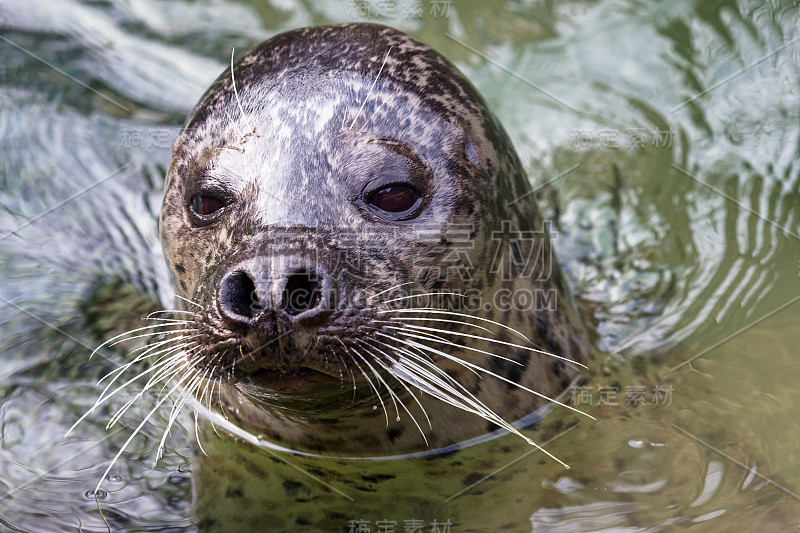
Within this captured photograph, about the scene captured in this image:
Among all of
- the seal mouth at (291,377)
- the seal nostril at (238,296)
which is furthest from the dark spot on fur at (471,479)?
the seal nostril at (238,296)

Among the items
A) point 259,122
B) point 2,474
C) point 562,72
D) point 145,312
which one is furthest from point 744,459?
point 562,72

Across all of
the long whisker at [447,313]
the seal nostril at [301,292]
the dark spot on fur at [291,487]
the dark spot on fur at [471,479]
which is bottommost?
the dark spot on fur at [471,479]

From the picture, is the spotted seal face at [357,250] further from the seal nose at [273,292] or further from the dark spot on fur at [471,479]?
the dark spot on fur at [471,479]

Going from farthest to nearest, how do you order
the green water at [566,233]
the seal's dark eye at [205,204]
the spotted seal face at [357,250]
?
the green water at [566,233] → the seal's dark eye at [205,204] → the spotted seal face at [357,250]

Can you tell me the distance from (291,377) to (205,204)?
26.4 inches

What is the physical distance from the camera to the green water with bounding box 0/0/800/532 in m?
3.25

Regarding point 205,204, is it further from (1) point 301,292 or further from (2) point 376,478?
(2) point 376,478

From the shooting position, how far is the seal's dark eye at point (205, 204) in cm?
299

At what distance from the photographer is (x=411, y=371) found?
2.91 m

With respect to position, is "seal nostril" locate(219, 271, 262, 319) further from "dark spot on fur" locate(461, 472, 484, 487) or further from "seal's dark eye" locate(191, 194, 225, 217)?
"dark spot on fur" locate(461, 472, 484, 487)

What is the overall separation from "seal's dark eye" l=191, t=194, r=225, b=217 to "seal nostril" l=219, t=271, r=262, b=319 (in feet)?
1.41

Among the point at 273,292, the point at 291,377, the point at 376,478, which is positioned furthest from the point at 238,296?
the point at 376,478

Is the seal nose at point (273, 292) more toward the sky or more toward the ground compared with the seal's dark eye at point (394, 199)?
more toward the ground

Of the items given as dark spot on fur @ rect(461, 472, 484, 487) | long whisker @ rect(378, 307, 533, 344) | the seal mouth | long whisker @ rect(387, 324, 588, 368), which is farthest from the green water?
the seal mouth
